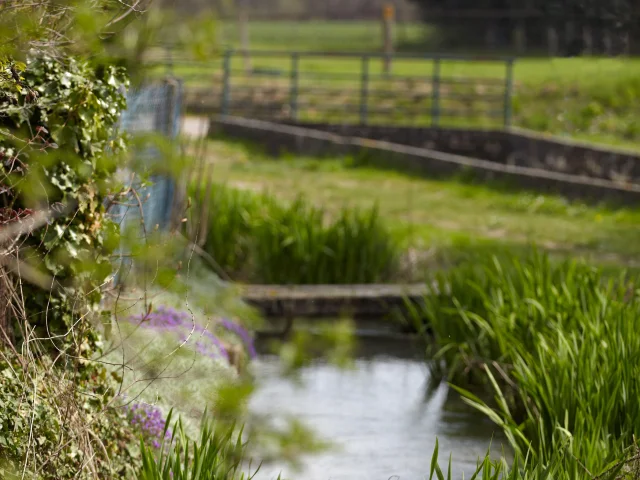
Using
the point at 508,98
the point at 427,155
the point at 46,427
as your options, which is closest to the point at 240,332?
the point at 46,427

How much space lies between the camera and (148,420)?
514 cm

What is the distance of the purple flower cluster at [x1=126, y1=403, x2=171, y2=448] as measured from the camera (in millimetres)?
5090

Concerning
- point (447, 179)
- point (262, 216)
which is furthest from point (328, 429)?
point (447, 179)

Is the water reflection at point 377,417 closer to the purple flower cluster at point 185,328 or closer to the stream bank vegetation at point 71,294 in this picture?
the purple flower cluster at point 185,328

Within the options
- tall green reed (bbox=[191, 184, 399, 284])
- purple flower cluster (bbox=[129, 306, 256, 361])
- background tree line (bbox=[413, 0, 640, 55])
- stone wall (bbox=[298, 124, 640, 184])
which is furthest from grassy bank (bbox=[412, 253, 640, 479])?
background tree line (bbox=[413, 0, 640, 55])

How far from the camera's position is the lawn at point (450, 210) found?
11.5 meters

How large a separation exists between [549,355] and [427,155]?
11212mm

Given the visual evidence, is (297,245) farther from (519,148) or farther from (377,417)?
(519,148)

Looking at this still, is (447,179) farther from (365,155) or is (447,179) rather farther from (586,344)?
(586,344)

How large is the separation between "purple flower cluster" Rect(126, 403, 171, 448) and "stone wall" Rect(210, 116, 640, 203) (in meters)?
9.77

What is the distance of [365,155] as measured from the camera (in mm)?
17531

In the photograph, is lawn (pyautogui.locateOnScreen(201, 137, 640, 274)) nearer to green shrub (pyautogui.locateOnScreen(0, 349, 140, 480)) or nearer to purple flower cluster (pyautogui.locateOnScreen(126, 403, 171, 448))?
purple flower cluster (pyautogui.locateOnScreen(126, 403, 171, 448))

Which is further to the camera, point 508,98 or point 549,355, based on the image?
point 508,98

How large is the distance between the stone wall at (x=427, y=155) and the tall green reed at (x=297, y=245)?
17.9 ft
